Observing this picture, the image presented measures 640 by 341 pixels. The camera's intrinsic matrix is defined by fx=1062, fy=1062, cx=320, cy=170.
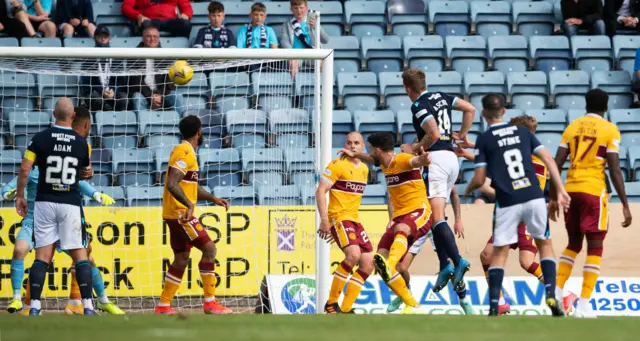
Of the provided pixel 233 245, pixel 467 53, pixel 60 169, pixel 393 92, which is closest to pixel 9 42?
pixel 233 245

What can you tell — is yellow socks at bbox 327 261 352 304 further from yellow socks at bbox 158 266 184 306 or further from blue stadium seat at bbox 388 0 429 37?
blue stadium seat at bbox 388 0 429 37

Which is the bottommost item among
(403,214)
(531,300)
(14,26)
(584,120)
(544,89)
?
(531,300)

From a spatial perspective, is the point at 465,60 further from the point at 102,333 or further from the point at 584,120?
the point at 102,333

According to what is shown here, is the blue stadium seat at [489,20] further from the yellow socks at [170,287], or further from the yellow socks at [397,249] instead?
the yellow socks at [170,287]

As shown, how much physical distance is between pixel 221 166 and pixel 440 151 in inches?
158

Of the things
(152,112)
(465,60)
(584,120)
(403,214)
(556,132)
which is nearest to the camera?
(584,120)

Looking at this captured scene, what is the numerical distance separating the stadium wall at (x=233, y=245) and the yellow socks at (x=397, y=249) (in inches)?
97.2

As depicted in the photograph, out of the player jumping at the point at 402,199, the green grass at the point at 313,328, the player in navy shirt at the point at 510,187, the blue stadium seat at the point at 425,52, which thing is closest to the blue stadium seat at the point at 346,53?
the blue stadium seat at the point at 425,52

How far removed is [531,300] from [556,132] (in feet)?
12.0

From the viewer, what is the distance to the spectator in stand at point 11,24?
1669 cm

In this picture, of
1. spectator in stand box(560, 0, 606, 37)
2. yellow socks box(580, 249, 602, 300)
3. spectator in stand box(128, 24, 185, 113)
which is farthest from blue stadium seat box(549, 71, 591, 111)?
yellow socks box(580, 249, 602, 300)

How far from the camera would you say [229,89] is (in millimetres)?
14625

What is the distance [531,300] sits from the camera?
13180mm

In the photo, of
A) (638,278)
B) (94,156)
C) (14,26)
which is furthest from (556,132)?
(14,26)
